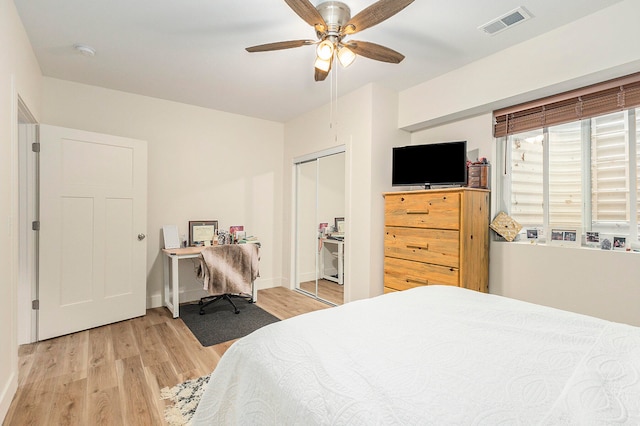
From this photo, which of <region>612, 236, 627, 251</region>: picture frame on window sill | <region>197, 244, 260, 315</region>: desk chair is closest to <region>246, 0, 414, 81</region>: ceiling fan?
<region>612, 236, 627, 251</region>: picture frame on window sill

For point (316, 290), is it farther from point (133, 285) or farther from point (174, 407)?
point (174, 407)

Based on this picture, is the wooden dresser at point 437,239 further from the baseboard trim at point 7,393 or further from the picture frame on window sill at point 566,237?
the baseboard trim at point 7,393

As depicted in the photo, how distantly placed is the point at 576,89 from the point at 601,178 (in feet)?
2.34

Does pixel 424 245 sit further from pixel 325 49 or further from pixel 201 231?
pixel 201 231

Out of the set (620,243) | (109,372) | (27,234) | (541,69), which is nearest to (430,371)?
(620,243)

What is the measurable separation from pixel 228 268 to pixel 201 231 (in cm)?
84

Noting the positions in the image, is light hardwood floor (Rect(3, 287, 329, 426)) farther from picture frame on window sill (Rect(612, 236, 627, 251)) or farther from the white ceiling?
picture frame on window sill (Rect(612, 236, 627, 251))

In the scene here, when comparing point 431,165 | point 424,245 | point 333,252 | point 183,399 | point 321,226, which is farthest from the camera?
point 321,226

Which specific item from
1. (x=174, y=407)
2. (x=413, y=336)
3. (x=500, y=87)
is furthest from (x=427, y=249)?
(x=174, y=407)

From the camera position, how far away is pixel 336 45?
2006 mm

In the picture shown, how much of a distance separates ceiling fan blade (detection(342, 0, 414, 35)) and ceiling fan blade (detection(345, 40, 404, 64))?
0.46 feet

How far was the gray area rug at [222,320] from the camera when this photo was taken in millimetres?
2945

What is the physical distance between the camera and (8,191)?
1.90 metres

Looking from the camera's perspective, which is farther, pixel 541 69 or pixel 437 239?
pixel 437 239
